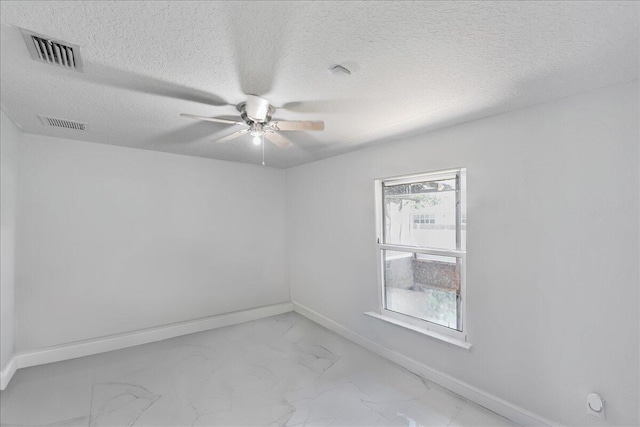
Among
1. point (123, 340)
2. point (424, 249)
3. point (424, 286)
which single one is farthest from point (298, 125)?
point (123, 340)

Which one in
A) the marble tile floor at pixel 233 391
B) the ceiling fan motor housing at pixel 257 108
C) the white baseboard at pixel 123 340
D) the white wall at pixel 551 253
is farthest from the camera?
the white baseboard at pixel 123 340

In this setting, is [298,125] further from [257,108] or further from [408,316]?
[408,316]

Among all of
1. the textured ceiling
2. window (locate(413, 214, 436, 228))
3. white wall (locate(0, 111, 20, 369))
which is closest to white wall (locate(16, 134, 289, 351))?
white wall (locate(0, 111, 20, 369))

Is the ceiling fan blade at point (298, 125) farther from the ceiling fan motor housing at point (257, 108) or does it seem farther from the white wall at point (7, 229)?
the white wall at point (7, 229)

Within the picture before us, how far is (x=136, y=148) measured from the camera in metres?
3.48

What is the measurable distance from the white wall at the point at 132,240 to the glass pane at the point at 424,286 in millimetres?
2143

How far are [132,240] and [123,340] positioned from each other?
46.9 inches

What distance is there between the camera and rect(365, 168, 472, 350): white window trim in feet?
8.12

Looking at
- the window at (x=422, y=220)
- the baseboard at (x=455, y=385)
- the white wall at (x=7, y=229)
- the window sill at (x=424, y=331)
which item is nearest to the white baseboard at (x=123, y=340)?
the white wall at (x=7, y=229)

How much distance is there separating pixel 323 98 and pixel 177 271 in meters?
3.07

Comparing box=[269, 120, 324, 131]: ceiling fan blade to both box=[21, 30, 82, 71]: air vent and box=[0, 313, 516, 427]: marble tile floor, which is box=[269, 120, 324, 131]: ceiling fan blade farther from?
box=[0, 313, 516, 427]: marble tile floor

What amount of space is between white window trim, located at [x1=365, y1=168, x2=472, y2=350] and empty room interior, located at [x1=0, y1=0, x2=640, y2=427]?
22mm

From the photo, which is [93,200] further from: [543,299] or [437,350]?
[543,299]

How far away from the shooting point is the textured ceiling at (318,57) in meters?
1.15
